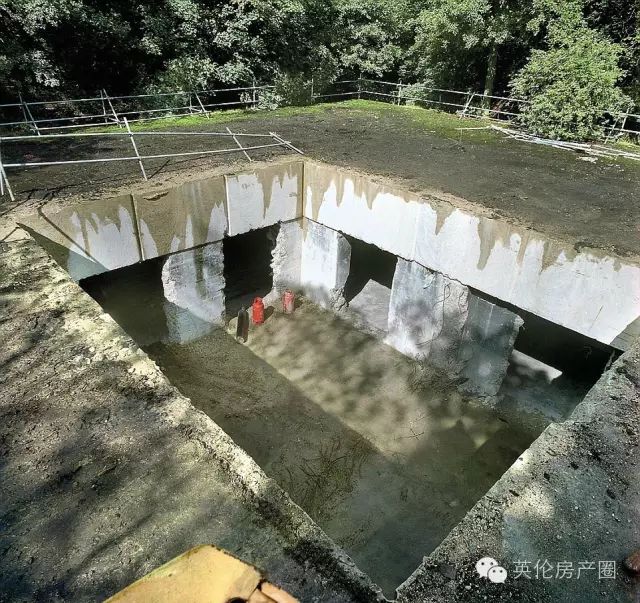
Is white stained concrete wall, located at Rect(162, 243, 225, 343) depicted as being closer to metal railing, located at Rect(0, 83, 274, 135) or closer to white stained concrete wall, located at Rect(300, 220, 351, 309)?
white stained concrete wall, located at Rect(300, 220, 351, 309)

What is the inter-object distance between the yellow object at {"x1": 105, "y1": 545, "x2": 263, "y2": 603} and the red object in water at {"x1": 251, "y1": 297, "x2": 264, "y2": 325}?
29.4 ft

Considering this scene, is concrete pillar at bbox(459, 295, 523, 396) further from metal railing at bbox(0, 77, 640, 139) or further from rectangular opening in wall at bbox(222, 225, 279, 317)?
metal railing at bbox(0, 77, 640, 139)

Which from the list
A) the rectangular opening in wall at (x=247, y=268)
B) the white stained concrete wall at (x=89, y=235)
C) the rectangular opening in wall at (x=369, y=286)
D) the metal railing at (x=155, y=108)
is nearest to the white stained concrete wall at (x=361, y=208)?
the rectangular opening in wall at (x=369, y=286)

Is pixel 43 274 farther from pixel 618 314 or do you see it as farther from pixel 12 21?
pixel 12 21

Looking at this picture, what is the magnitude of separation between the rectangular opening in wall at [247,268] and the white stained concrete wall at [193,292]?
787 mm

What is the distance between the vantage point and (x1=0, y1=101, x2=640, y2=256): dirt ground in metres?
7.42

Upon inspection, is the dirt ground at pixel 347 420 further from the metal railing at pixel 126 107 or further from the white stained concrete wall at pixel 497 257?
the metal railing at pixel 126 107

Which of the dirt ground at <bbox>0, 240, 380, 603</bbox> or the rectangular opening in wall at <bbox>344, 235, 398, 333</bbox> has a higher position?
the dirt ground at <bbox>0, 240, 380, 603</bbox>

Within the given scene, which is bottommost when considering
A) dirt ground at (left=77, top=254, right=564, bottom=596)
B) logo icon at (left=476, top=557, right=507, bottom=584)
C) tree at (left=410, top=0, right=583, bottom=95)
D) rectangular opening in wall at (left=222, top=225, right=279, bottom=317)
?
dirt ground at (left=77, top=254, right=564, bottom=596)

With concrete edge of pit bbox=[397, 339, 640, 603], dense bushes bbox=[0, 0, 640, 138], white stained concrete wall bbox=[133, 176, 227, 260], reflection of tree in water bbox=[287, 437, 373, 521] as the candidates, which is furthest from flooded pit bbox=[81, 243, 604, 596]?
dense bushes bbox=[0, 0, 640, 138]

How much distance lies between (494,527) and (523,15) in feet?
59.9

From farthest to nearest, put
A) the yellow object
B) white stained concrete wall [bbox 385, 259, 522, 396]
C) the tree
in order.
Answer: the tree
white stained concrete wall [bbox 385, 259, 522, 396]
the yellow object

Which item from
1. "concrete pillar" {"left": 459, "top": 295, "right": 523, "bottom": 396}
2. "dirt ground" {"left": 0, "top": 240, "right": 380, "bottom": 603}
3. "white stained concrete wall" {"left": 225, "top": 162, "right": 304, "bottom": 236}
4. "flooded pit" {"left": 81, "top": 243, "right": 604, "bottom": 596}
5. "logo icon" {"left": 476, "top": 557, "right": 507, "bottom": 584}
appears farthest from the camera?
"white stained concrete wall" {"left": 225, "top": 162, "right": 304, "bottom": 236}

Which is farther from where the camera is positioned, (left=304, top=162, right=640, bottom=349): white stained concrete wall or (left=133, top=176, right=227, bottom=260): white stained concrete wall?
(left=133, top=176, right=227, bottom=260): white stained concrete wall
